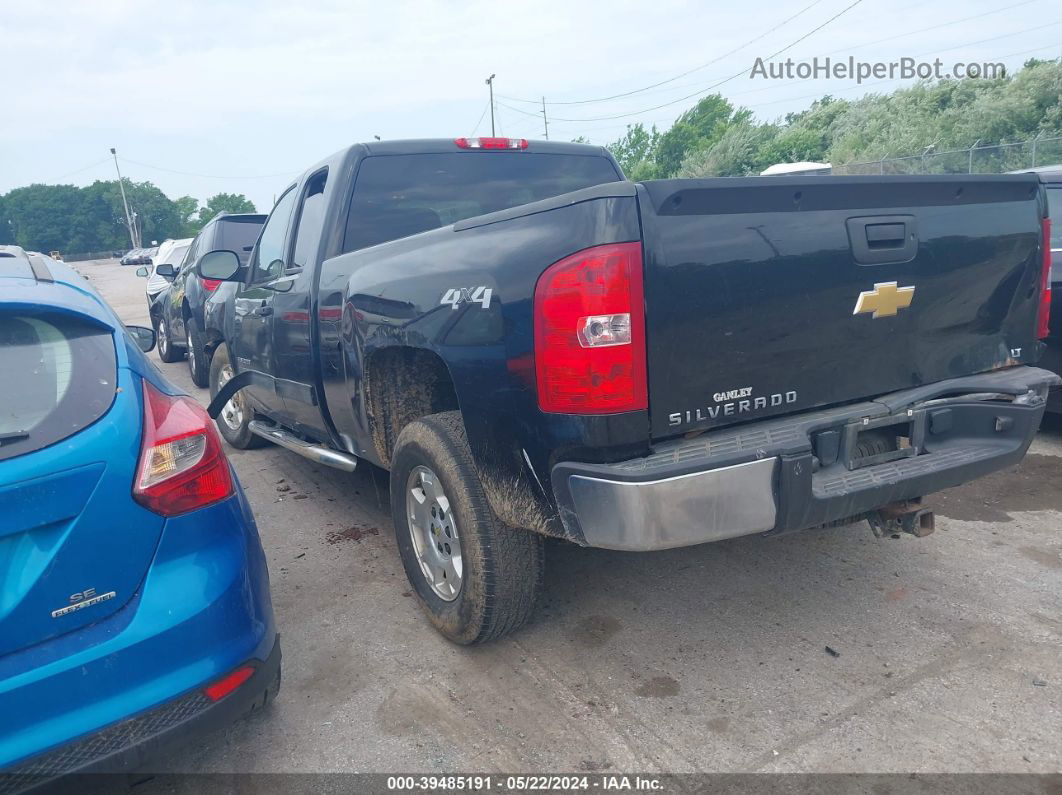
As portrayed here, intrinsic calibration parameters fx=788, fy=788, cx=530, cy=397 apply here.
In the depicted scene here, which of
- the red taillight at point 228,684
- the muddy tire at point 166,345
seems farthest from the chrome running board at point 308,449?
the muddy tire at point 166,345

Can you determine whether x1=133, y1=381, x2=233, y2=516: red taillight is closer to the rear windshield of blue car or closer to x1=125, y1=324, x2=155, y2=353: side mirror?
x1=125, y1=324, x2=155, y2=353: side mirror

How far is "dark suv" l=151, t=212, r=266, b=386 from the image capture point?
813 cm

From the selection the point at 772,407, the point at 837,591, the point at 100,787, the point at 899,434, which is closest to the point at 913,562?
the point at 837,591

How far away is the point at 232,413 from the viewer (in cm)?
638

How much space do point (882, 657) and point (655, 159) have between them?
2000 inches

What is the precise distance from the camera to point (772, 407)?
8.29 feet

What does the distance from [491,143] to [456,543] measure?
92.4 inches

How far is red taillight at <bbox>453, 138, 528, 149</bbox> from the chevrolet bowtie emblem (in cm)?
243

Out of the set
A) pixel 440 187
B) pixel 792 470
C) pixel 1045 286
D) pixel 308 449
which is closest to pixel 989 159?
pixel 1045 286

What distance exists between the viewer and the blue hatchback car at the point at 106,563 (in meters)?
1.93

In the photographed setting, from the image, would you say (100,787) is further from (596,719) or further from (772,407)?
(772,407)

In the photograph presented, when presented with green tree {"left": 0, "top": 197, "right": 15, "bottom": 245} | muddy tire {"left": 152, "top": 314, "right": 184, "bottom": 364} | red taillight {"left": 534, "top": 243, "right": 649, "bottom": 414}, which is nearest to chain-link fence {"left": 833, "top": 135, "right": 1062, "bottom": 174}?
muddy tire {"left": 152, "top": 314, "right": 184, "bottom": 364}

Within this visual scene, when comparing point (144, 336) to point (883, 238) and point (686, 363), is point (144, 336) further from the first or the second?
point (883, 238)

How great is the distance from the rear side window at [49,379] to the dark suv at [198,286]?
4.70 metres
